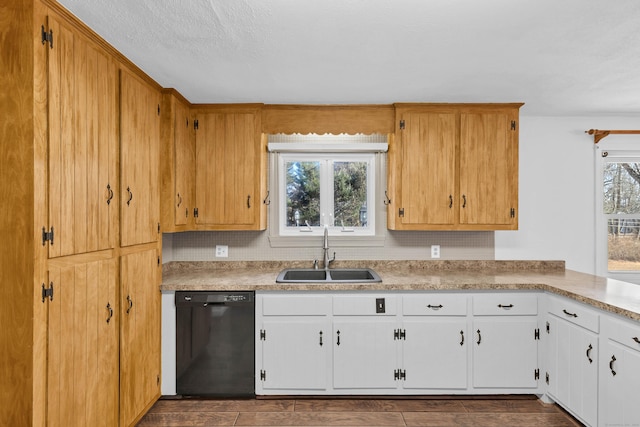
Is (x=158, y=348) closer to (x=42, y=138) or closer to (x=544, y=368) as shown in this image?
(x=42, y=138)

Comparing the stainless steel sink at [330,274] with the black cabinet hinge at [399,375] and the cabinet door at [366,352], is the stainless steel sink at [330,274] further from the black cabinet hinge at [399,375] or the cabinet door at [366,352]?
the black cabinet hinge at [399,375]

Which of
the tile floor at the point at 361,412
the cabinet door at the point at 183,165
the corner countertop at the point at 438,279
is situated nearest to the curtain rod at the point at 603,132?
the corner countertop at the point at 438,279

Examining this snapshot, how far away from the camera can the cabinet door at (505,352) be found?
2.65 meters

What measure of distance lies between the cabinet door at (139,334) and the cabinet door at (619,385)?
2.79 m

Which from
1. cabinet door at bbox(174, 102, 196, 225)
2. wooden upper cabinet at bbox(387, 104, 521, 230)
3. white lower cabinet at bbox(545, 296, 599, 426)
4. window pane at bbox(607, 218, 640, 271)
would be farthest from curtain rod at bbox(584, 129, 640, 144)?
cabinet door at bbox(174, 102, 196, 225)

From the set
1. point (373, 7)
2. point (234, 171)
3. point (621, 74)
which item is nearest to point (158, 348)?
point (234, 171)

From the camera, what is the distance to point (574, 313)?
92.2 inches

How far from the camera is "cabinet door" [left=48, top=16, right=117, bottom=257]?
1.57 m

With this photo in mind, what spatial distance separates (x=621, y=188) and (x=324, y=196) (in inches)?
109

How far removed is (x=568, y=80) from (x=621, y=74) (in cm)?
29

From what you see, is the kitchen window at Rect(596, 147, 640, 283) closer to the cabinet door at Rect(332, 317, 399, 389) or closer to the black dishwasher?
the cabinet door at Rect(332, 317, 399, 389)

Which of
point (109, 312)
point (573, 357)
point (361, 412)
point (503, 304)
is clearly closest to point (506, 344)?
point (503, 304)

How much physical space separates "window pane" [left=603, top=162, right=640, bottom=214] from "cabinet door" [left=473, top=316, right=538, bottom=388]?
1.64m

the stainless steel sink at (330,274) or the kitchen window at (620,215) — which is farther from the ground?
the kitchen window at (620,215)
